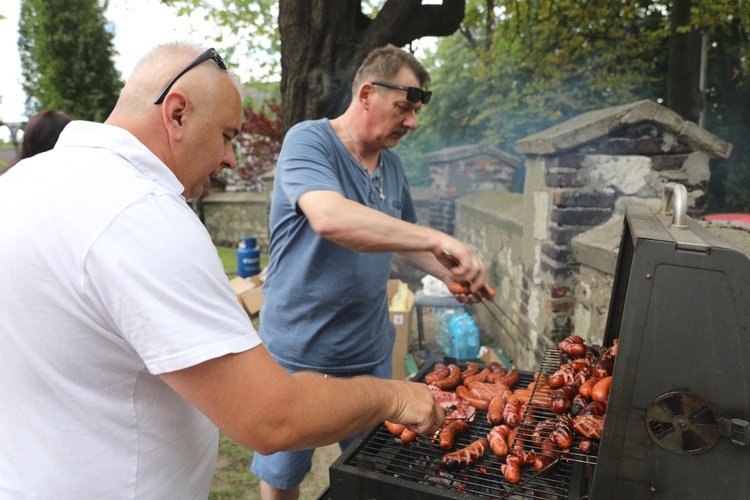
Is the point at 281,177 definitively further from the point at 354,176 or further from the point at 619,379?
the point at 619,379

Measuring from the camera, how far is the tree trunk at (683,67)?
951 cm

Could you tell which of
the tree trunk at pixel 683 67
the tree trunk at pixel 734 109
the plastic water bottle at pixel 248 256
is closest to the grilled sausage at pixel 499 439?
the plastic water bottle at pixel 248 256

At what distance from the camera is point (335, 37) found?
5352 millimetres

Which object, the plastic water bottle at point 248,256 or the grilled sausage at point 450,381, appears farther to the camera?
the plastic water bottle at point 248,256

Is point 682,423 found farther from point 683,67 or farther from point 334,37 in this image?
point 683,67

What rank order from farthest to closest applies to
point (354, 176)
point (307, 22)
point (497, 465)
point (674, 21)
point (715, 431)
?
1. point (674, 21)
2. point (307, 22)
3. point (354, 176)
4. point (497, 465)
5. point (715, 431)

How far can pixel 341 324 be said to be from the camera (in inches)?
100

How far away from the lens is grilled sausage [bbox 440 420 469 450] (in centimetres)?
181

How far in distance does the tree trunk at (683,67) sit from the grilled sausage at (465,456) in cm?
980

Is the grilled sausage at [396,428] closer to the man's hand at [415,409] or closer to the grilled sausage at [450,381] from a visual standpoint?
the man's hand at [415,409]

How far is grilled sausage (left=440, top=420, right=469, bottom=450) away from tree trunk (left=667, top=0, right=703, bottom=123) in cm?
969

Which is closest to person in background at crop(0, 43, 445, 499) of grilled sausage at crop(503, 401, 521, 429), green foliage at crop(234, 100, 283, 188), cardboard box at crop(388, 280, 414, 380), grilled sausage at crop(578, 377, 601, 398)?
grilled sausage at crop(503, 401, 521, 429)

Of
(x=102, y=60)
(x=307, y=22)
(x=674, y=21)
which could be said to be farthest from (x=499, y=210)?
(x=102, y=60)

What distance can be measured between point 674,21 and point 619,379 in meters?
10.8
